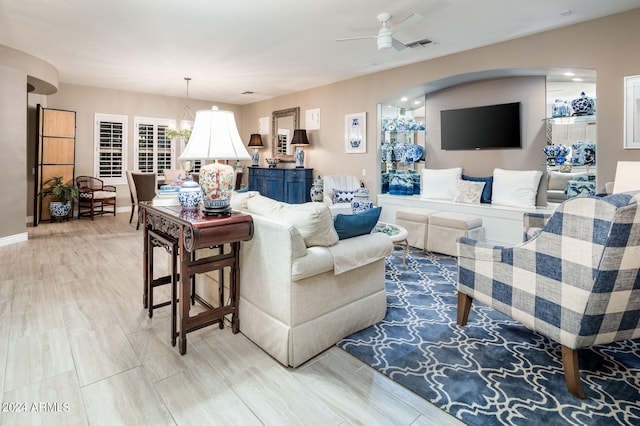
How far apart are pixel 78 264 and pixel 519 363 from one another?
14.7 ft

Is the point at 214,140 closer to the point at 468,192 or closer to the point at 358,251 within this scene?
the point at 358,251

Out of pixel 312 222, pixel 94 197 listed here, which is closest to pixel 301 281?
pixel 312 222

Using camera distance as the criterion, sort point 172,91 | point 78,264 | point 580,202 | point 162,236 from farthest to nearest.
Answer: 1. point 172,91
2. point 78,264
3. point 162,236
4. point 580,202

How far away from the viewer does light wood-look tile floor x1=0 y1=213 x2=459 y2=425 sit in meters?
1.62

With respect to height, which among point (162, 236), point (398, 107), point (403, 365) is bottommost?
point (403, 365)

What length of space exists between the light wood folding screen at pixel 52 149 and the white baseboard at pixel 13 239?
3.91 feet

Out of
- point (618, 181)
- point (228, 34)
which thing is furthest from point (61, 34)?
point (618, 181)

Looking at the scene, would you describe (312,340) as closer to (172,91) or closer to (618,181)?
(618,181)

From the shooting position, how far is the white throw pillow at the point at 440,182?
5.36 metres

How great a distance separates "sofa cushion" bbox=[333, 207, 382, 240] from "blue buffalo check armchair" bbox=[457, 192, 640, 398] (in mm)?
885

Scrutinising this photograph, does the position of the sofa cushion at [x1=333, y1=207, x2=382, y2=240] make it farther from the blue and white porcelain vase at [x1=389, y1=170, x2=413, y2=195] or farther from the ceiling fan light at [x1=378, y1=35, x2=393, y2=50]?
the blue and white porcelain vase at [x1=389, y1=170, x2=413, y2=195]

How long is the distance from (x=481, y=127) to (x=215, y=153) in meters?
4.45

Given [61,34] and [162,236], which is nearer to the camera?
[162,236]

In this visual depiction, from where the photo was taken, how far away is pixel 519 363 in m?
2.06
